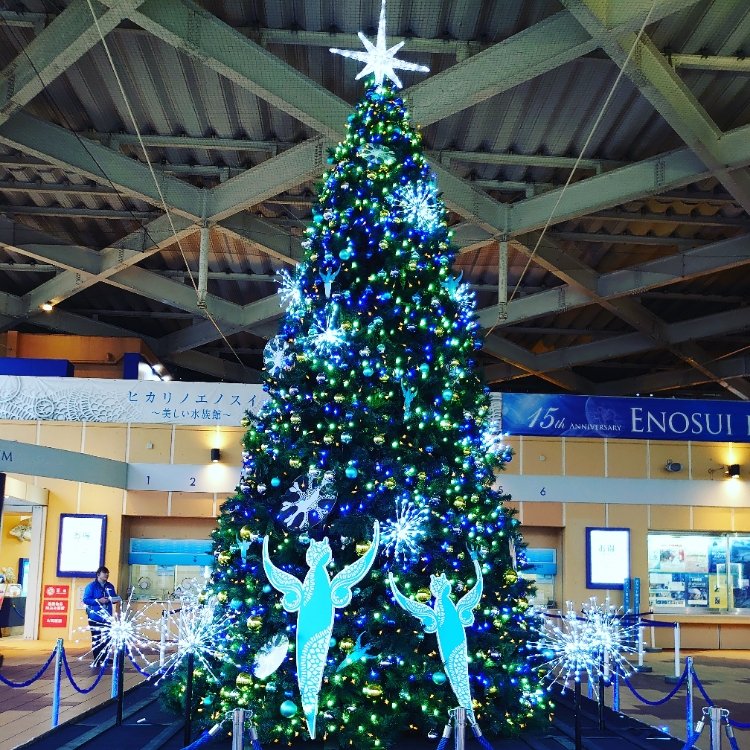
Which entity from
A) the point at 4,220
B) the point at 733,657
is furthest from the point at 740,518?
the point at 4,220

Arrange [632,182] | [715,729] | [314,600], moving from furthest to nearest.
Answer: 1. [632,182]
2. [314,600]
3. [715,729]

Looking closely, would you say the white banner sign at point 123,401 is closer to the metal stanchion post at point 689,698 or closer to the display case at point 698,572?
the display case at point 698,572

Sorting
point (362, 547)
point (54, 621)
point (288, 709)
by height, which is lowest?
point (54, 621)

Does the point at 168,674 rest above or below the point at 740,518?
below

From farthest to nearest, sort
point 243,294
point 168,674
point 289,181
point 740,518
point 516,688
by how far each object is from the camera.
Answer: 1. point 243,294
2. point 740,518
3. point 289,181
4. point 168,674
5. point 516,688

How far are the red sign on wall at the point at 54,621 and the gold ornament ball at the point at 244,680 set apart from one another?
28.5ft

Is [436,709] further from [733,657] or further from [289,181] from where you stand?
[733,657]

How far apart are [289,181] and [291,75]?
7.12 ft

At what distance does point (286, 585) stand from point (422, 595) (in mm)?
943

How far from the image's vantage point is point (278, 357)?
21.9 ft

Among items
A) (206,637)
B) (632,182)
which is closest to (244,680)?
(206,637)

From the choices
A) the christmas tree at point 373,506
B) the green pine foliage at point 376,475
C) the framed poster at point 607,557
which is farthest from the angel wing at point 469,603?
the framed poster at point 607,557

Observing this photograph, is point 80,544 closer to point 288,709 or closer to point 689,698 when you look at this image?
point 288,709

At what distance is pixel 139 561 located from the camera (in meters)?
14.3
